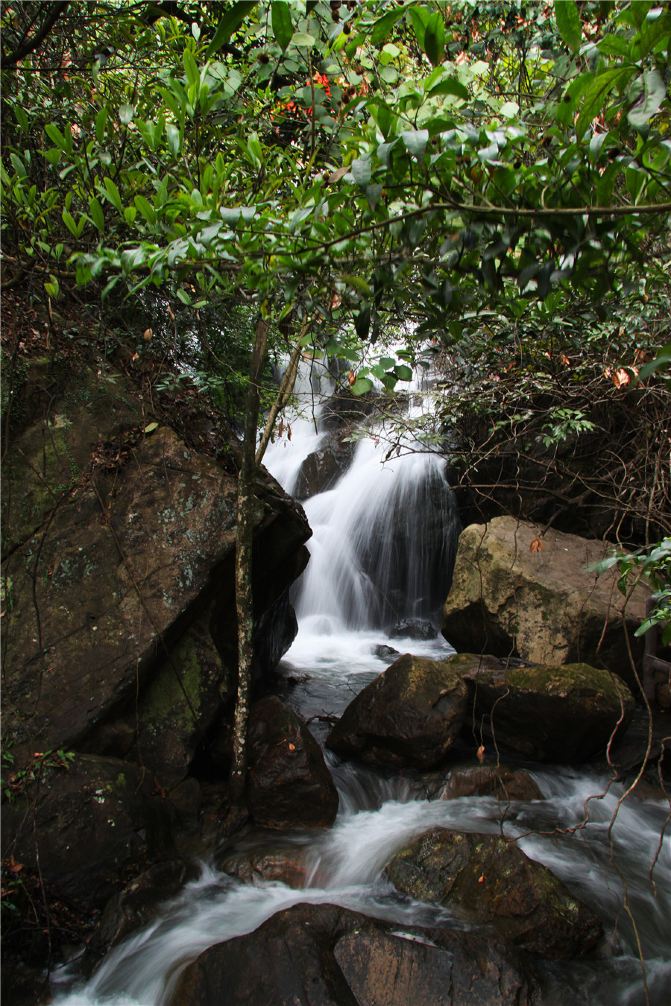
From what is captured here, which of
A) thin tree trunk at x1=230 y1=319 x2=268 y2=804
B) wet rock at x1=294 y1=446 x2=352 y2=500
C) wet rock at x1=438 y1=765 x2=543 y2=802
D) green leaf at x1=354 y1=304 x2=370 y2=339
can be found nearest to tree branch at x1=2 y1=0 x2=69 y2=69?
thin tree trunk at x1=230 y1=319 x2=268 y2=804

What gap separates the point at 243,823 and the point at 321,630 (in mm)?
4225

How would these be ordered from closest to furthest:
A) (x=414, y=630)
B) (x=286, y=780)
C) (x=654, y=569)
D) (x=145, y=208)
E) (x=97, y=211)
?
(x=145, y=208) → (x=97, y=211) → (x=654, y=569) → (x=286, y=780) → (x=414, y=630)

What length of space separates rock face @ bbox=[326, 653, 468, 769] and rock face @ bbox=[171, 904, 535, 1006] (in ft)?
5.95

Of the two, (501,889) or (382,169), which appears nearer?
(382,169)

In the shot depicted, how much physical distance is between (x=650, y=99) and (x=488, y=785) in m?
4.61

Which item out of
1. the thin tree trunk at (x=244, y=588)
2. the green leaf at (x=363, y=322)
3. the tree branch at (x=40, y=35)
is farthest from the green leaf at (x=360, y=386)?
the tree branch at (x=40, y=35)

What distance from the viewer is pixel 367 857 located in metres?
4.20

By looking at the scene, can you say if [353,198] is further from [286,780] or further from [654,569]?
[286,780]

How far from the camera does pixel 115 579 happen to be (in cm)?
446

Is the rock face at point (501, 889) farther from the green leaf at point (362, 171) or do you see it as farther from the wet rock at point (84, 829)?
the green leaf at point (362, 171)

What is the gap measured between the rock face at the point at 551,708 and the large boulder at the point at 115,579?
2092 mm

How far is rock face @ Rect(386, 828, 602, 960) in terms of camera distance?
3.38 m

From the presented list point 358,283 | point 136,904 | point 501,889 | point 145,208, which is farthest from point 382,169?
point 136,904

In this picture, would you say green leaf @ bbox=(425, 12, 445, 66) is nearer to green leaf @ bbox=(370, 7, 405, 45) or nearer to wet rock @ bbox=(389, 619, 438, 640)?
green leaf @ bbox=(370, 7, 405, 45)
